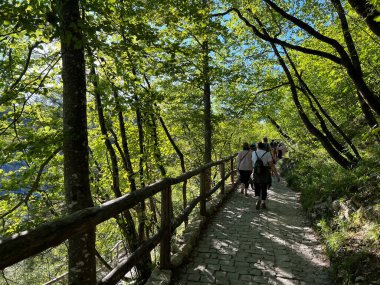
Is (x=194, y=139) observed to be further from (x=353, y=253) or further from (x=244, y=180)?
(x=353, y=253)

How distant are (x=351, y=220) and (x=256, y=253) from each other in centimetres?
194

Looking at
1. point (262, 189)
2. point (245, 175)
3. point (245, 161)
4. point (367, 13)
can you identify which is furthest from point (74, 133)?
point (245, 175)

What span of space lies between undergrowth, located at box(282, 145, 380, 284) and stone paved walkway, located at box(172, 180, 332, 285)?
0.32m

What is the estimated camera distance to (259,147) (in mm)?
8734

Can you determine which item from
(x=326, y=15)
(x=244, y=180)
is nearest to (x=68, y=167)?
(x=244, y=180)

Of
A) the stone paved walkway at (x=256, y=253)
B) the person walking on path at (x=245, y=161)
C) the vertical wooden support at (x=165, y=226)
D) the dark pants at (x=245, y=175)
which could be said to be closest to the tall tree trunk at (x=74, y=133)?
the vertical wooden support at (x=165, y=226)

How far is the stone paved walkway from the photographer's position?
4406mm

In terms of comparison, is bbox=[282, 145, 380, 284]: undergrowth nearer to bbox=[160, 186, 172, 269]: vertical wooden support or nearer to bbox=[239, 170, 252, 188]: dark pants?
bbox=[239, 170, 252, 188]: dark pants

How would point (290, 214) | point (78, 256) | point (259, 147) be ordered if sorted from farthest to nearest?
point (259, 147) < point (290, 214) < point (78, 256)

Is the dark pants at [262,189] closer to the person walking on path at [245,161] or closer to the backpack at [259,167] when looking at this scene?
the backpack at [259,167]

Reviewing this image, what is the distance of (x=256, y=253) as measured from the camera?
5344mm

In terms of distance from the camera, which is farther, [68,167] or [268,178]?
[268,178]

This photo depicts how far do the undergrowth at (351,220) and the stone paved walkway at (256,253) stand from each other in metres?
0.32

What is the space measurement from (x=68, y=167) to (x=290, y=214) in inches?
264
